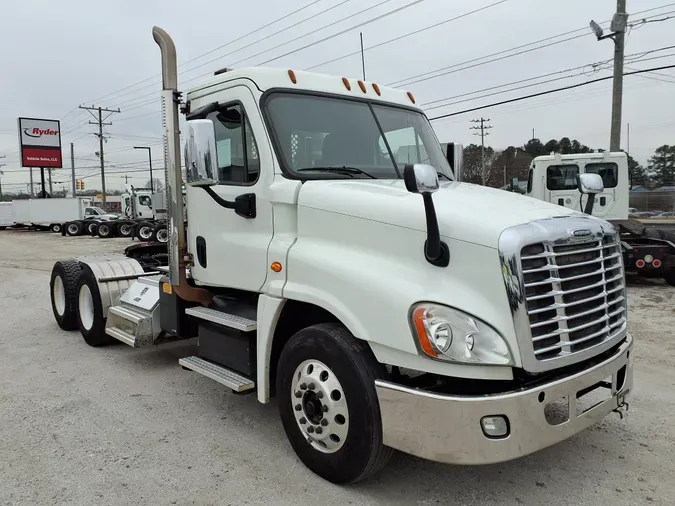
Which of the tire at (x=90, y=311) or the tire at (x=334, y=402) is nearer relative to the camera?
the tire at (x=334, y=402)

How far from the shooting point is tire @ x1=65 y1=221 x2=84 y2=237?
112ft

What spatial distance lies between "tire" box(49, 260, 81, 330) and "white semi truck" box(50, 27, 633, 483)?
114 inches

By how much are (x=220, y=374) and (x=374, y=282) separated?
66.4 inches

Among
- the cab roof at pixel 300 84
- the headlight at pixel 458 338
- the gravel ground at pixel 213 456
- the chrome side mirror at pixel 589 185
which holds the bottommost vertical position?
the gravel ground at pixel 213 456

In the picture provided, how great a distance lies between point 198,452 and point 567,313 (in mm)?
2610

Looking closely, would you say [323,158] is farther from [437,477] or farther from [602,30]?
[602,30]

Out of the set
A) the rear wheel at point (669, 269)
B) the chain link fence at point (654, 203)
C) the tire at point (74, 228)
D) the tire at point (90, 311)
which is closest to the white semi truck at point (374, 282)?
the tire at point (90, 311)

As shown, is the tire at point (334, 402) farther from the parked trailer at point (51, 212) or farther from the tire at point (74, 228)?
the parked trailer at point (51, 212)

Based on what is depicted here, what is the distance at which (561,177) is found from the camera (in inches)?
488

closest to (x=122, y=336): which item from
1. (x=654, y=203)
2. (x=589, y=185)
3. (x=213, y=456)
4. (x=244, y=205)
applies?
(x=213, y=456)

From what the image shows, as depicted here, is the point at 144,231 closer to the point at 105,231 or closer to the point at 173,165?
the point at 105,231

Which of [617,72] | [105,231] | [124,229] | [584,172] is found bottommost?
[105,231]

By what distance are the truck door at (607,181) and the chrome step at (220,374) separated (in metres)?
10.4

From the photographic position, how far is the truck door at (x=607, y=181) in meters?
12.1
